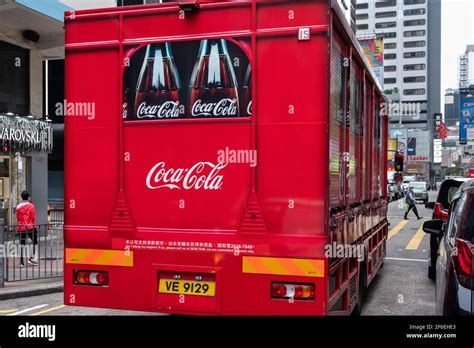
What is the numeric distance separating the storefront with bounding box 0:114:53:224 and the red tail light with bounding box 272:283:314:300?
12.8 metres

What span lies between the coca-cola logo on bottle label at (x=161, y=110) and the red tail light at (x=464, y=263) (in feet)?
8.79

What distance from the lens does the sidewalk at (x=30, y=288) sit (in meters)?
8.58

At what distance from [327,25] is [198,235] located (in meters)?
2.19

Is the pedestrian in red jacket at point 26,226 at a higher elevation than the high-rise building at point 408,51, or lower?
lower

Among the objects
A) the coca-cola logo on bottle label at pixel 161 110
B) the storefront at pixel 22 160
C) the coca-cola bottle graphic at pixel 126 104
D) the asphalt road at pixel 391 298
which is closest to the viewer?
the coca-cola logo on bottle label at pixel 161 110

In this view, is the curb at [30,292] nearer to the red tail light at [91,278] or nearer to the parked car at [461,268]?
the red tail light at [91,278]

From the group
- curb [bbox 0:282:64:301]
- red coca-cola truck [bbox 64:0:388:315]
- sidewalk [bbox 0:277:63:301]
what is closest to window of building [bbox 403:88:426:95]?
sidewalk [bbox 0:277:63:301]

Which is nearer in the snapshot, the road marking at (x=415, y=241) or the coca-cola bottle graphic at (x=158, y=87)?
the coca-cola bottle graphic at (x=158, y=87)

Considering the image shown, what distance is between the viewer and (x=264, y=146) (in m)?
4.68

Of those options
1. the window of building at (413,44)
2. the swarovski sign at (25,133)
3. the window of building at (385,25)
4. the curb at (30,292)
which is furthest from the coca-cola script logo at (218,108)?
the window of building at (385,25)

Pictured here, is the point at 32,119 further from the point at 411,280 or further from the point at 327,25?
the point at 327,25
